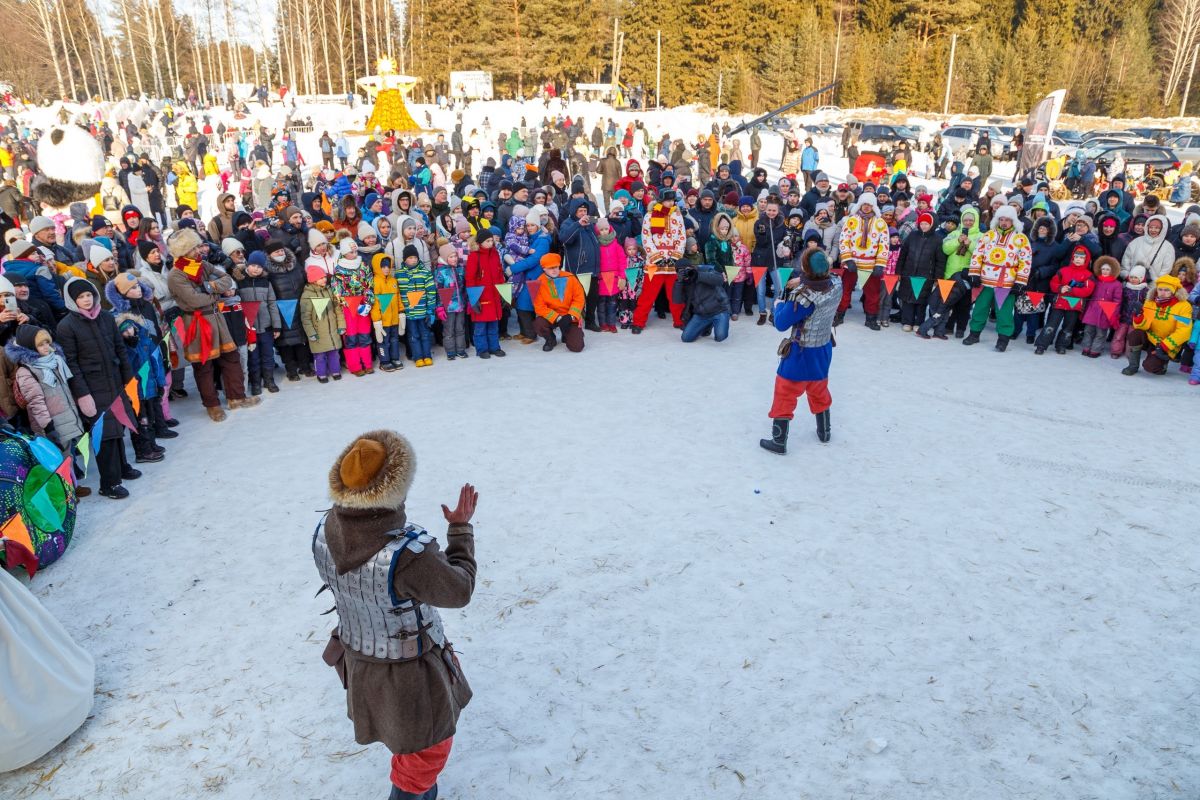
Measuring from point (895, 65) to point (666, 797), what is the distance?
55326 millimetres

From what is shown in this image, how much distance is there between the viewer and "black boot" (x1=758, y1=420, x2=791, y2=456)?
20.0 feet

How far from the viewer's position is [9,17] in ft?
189

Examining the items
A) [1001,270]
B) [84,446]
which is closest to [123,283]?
[84,446]

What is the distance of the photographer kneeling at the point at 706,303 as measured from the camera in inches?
347

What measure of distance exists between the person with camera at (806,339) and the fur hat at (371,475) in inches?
149

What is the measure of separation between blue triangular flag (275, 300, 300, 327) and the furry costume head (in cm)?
599

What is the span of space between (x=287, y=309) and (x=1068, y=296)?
8.14 metres

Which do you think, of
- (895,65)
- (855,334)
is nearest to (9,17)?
(895,65)

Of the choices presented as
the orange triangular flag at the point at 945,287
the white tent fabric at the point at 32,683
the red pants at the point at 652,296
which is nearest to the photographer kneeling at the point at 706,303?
the red pants at the point at 652,296

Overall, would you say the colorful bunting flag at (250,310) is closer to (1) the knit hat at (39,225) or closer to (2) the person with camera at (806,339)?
(1) the knit hat at (39,225)

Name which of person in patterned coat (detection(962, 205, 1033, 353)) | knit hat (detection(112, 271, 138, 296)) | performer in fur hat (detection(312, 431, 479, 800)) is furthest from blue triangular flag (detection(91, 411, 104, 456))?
person in patterned coat (detection(962, 205, 1033, 353))

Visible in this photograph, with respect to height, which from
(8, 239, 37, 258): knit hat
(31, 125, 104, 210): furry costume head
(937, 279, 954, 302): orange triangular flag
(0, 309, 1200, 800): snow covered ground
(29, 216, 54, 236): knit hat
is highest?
(31, 125, 104, 210): furry costume head

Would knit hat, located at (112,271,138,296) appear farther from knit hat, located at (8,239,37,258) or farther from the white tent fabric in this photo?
the white tent fabric

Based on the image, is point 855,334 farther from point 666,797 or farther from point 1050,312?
point 666,797
